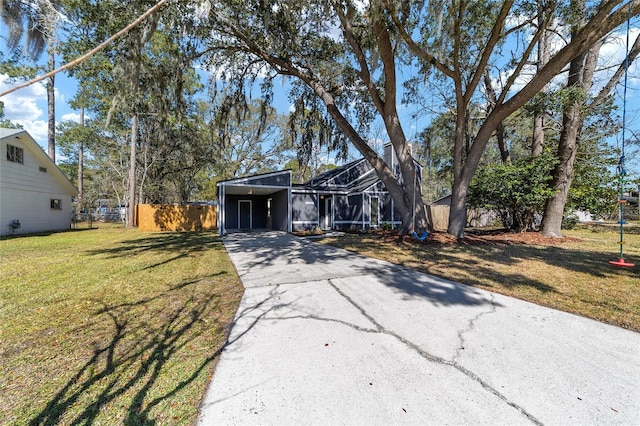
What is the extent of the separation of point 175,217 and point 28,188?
255 inches

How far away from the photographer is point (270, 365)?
2178mm

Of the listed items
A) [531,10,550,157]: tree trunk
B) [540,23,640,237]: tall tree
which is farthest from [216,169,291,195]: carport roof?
[540,23,640,237]: tall tree

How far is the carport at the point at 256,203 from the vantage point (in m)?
12.4

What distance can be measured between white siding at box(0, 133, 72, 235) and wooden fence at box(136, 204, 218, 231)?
3877 millimetres

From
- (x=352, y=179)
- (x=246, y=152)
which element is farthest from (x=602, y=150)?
(x=246, y=152)

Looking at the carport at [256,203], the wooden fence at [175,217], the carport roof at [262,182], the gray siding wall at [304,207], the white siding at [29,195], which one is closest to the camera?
the white siding at [29,195]

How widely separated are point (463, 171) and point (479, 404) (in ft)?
28.2

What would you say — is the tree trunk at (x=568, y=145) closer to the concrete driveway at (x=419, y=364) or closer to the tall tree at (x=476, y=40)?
the tall tree at (x=476, y=40)

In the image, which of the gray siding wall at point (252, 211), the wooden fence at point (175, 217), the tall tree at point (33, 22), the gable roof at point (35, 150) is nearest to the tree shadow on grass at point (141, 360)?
the tall tree at point (33, 22)

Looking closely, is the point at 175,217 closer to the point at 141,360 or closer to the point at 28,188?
the point at 28,188

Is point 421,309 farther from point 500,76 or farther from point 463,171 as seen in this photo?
point 500,76

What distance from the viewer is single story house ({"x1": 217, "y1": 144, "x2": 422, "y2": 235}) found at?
1320 centimetres

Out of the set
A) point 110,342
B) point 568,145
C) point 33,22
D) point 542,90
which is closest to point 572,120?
point 568,145

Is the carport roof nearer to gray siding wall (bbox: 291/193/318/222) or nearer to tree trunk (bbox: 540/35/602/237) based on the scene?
gray siding wall (bbox: 291/193/318/222)
